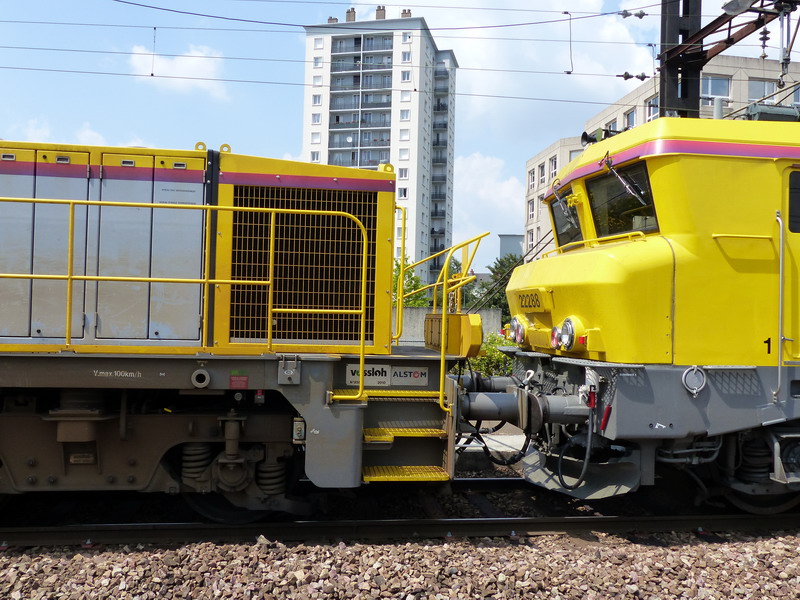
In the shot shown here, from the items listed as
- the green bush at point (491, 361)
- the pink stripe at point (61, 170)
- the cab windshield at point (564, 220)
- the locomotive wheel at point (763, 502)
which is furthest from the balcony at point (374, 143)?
the locomotive wheel at point (763, 502)

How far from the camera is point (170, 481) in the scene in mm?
4848

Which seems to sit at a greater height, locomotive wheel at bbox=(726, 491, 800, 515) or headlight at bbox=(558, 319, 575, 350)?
headlight at bbox=(558, 319, 575, 350)

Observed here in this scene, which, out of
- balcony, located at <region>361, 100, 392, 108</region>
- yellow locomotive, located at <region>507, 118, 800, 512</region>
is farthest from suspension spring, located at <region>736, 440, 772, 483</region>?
balcony, located at <region>361, 100, 392, 108</region>

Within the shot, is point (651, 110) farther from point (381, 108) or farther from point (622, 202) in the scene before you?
point (381, 108)

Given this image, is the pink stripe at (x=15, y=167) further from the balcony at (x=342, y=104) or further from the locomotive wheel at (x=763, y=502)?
the balcony at (x=342, y=104)

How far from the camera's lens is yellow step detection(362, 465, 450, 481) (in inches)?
187

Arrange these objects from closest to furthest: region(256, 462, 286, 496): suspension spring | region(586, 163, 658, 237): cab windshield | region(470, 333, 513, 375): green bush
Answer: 1. region(256, 462, 286, 496): suspension spring
2. region(586, 163, 658, 237): cab windshield
3. region(470, 333, 513, 375): green bush

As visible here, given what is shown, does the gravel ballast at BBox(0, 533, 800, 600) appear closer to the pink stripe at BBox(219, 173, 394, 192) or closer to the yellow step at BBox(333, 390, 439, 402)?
the yellow step at BBox(333, 390, 439, 402)

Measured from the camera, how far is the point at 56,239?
Result: 5.07m

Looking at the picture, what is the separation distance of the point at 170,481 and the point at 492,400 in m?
2.96

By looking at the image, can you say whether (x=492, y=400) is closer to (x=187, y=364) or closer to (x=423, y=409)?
(x=423, y=409)

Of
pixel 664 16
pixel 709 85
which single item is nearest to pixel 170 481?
pixel 664 16

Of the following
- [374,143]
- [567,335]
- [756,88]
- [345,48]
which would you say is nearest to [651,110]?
[756,88]

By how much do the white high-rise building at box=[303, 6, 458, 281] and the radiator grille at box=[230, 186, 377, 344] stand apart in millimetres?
53898
